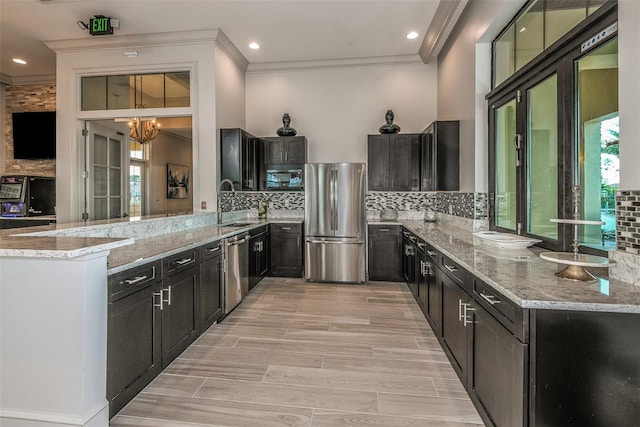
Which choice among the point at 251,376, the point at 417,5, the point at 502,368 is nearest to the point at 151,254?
the point at 251,376

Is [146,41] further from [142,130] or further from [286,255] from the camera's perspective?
[286,255]

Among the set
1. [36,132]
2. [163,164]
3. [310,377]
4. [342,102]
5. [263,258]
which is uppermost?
[342,102]

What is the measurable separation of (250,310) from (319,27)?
3.78 metres

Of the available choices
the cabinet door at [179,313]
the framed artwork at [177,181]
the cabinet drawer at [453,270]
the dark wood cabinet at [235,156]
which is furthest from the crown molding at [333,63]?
the framed artwork at [177,181]

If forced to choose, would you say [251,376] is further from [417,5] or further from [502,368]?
[417,5]

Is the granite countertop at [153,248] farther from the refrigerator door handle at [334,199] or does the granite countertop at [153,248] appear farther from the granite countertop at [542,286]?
the granite countertop at [542,286]

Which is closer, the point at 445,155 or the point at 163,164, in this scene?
the point at 445,155

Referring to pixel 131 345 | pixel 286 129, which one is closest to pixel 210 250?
pixel 131 345

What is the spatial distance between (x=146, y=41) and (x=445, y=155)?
452 centimetres

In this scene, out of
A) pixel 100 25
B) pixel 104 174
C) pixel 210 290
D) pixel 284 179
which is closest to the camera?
pixel 210 290

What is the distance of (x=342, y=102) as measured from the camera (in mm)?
5625

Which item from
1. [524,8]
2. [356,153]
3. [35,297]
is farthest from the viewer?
[356,153]

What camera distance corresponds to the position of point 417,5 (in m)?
3.88

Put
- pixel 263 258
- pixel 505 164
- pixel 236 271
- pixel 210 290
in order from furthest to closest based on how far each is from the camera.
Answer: pixel 263 258
pixel 236 271
pixel 505 164
pixel 210 290
